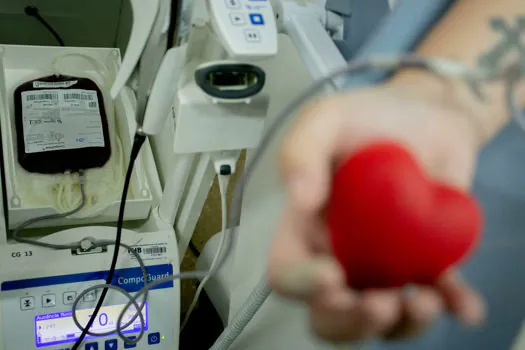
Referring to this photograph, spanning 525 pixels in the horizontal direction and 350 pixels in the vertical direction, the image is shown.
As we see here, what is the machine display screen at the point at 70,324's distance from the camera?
2.90ft

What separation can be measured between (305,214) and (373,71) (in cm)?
19

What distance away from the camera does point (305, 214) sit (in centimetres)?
33

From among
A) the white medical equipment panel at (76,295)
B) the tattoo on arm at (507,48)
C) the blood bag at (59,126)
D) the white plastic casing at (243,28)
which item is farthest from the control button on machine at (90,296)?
the tattoo on arm at (507,48)

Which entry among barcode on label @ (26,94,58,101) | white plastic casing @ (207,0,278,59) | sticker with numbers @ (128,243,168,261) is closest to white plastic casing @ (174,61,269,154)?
white plastic casing @ (207,0,278,59)

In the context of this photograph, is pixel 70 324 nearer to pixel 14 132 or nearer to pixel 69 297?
pixel 69 297

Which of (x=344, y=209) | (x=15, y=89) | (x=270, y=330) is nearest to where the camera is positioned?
(x=344, y=209)

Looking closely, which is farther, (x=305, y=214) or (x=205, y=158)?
(x=205, y=158)

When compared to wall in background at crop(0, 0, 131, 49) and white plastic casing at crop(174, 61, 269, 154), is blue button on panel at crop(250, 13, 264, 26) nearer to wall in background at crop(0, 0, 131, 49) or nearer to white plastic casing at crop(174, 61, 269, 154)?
white plastic casing at crop(174, 61, 269, 154)

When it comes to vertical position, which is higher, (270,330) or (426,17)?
(426,17)

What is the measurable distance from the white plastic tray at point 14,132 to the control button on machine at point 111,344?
0.71 feet

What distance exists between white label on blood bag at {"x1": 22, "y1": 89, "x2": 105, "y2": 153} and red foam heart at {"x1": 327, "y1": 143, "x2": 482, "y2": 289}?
0.76m

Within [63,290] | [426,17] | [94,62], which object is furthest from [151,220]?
[426,17]

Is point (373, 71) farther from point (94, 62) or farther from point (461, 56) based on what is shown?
point (94, 62)

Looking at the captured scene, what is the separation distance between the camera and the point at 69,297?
89cm
